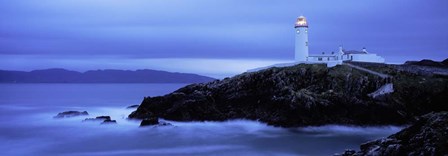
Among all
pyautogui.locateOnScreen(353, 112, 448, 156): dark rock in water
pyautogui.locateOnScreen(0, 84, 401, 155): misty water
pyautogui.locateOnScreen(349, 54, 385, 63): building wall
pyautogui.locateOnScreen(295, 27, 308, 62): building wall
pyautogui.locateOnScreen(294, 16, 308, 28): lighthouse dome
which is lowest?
pyautogui.locateOnScreen(0, 84, 401, 155): misty water

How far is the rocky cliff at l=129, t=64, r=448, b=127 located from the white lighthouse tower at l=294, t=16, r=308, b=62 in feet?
23.2

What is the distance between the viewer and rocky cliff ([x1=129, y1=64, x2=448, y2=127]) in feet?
92.6

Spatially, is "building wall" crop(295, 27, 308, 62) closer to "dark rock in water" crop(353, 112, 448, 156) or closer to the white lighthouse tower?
the white lighthouse tower

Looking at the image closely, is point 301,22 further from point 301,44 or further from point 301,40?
point 301,44

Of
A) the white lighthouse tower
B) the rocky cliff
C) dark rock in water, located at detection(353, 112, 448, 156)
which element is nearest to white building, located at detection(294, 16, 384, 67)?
the white lighthouse tower

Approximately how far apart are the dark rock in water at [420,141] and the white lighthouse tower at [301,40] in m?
28.8

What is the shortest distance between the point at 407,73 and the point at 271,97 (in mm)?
10429

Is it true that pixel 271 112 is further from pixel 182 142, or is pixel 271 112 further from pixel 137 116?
pixel 137 116

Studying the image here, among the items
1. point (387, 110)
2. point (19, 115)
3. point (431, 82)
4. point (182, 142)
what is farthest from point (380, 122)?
point (19, 115)

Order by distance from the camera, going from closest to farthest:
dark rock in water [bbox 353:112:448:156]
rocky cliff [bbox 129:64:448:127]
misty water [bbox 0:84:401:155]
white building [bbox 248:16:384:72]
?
dark rock in water [bbox 353:112:448:156] → misty water [bbox 0:84:401:155] → rocky cliff [bbox 129:64:448:127] → white building [bbox 248:16:384:72]

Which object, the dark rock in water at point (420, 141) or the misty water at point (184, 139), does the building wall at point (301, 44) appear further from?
the dark rock in water at point (420, 141)

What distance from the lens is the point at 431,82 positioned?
99.2 ft

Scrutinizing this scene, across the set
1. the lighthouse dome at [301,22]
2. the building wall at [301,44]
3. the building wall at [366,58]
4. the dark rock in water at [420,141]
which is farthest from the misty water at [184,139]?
the lighthouse dome at [301,22]

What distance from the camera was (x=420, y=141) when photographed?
12.3m
